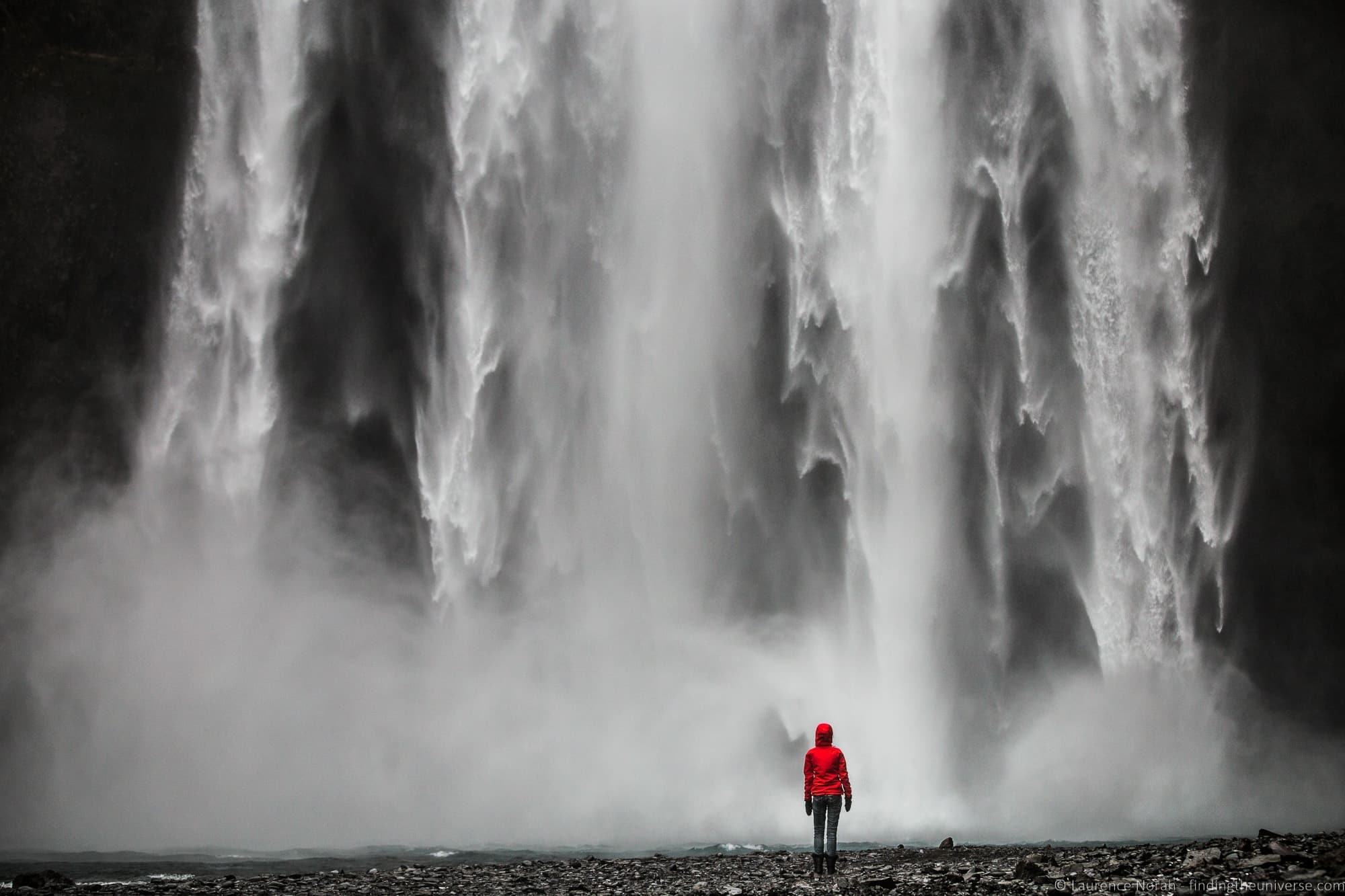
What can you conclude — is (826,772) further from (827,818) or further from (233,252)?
(233,252)

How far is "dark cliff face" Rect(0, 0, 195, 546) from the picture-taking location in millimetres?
33719

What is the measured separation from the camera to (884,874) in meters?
17.5

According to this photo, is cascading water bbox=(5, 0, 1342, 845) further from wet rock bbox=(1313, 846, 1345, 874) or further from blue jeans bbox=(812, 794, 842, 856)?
wet rock bbox=(1313, 846, 1345, 874)

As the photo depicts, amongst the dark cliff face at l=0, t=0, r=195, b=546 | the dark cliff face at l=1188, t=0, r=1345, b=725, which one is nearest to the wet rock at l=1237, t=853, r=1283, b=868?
the dark cliff face at l=1188, t=0, r=1345, b=725

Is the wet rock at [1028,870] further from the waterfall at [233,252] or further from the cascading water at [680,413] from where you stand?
the waterfall at [233,252]

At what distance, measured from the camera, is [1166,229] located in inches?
1239

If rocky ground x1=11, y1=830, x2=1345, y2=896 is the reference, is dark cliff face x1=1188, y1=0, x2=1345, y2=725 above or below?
above

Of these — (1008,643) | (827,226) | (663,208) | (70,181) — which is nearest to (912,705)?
(1008,643)

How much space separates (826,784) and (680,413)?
16.8m

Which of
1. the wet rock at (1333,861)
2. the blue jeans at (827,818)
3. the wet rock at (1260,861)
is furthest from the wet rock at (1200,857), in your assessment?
the blue jeans at (827,818)

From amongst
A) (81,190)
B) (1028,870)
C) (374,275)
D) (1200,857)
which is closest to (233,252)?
(374,275)

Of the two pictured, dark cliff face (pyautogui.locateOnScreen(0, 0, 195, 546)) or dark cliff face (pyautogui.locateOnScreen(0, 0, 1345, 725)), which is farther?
dark cliff face (pyautogui.locateOnScreen(0, 0, 195, 546))

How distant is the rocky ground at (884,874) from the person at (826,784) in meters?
0.65

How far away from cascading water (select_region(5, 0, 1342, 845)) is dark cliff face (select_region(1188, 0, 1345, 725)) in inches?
59.3
